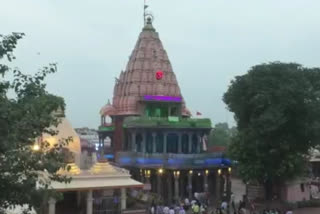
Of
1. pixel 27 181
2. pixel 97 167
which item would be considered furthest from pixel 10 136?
pixel 97 167

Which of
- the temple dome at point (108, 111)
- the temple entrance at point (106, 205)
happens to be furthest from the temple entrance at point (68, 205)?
the temple dome at point (108, 111)

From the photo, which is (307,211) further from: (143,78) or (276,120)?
(143,78)

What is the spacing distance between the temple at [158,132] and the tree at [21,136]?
1134 inches

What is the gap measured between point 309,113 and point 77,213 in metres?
18.1

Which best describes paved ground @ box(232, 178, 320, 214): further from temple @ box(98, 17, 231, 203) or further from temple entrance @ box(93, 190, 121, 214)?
temple entrance @ box(93, 190, 121, 214)

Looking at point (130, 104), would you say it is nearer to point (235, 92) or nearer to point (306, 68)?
point (235, 92)

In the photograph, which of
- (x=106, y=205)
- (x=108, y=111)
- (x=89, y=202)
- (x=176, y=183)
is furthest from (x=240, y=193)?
(x=89, y=202)

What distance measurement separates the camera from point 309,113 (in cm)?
3338

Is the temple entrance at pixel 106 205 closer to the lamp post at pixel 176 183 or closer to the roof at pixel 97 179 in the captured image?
the roof at pixel 97 179

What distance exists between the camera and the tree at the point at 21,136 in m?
8.73

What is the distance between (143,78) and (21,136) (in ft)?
134

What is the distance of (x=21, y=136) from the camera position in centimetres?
908

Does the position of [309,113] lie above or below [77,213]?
above

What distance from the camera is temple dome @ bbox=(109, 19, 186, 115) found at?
160 feet
